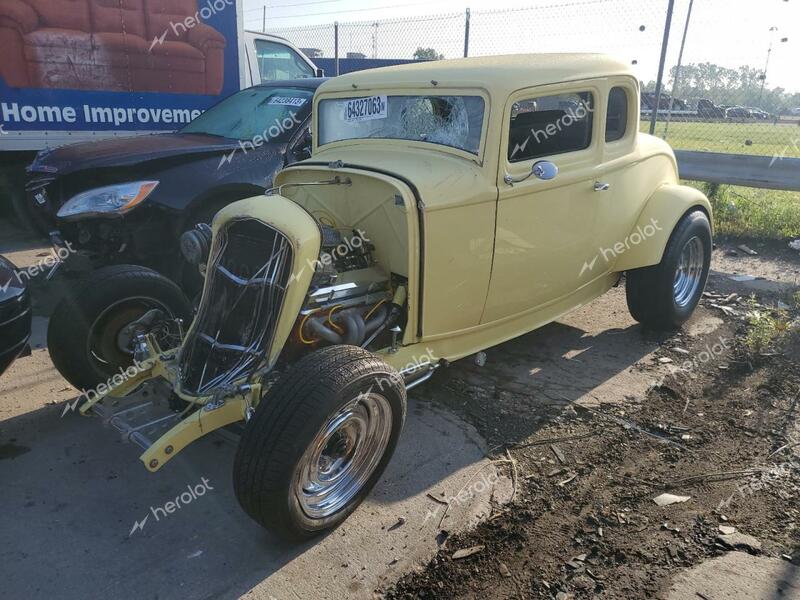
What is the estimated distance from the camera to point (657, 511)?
297cm

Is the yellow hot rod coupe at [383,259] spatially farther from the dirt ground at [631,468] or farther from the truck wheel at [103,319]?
the dirt ground at [631,468]

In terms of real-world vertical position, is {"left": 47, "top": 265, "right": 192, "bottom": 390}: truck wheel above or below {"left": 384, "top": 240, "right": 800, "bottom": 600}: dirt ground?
above

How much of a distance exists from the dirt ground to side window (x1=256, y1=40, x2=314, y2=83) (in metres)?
5.91

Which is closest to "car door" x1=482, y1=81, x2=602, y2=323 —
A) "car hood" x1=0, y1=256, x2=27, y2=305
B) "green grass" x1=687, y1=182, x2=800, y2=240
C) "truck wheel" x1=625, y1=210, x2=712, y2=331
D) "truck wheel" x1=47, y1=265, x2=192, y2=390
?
"truck wheel" x1=625, y1=210, x2=712, y2=331

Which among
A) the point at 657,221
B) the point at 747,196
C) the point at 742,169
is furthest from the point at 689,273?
the point at 747,196

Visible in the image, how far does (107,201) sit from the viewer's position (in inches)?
200

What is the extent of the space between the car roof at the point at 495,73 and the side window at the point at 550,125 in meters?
0.13

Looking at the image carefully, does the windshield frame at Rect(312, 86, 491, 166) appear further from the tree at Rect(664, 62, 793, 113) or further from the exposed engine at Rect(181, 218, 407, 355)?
the tree at Rect(664, 62, 793, 113)

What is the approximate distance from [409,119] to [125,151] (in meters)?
2.97

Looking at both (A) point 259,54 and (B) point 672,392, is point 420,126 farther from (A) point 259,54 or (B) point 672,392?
(A) point 259,54

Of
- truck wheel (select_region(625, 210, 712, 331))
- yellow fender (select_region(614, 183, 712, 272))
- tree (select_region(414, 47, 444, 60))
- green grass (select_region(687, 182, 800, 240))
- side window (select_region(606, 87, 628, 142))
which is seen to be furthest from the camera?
tree (select_region(414, 47, 444, 60))

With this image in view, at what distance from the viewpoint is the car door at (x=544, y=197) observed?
3.64 metres

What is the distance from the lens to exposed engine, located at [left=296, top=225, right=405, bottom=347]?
324cm

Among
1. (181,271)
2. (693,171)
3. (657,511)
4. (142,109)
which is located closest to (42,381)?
(181,271)
